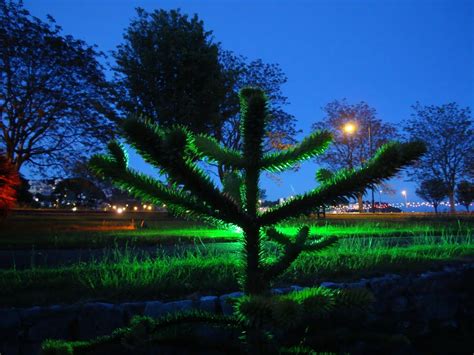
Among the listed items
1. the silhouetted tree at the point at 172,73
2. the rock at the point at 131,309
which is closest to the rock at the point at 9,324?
the rock at the point at 131,309

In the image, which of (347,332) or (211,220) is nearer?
(211,220)

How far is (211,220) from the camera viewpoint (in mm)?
1696

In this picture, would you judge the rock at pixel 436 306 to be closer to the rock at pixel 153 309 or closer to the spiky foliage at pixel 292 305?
the rock at pixel 153 309

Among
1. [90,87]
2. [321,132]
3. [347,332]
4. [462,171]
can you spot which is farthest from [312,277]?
[462,171]

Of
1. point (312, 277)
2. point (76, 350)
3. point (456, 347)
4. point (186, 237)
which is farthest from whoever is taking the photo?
point (186, 237)

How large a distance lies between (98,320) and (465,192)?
188 feet

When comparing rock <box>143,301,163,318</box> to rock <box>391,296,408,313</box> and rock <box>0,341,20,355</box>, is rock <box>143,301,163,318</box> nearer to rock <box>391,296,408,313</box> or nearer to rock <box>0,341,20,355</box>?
rock <box>0,341,20,355</box>

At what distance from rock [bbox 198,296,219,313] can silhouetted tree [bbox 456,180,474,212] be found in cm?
5548

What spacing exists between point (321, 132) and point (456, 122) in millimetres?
50370

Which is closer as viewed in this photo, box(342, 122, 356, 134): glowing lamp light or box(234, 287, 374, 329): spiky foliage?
box(234, 287, 374, 329): spiky foliage

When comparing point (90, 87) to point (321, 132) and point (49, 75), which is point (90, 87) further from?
point (321, 132)

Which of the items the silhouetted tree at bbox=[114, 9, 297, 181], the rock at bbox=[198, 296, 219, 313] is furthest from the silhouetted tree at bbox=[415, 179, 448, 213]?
the rock at bbox=[198, 296, 219, 313]

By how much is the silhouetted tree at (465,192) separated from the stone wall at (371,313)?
52.3m

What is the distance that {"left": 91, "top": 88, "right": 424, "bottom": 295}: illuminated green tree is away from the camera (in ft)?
4.31
